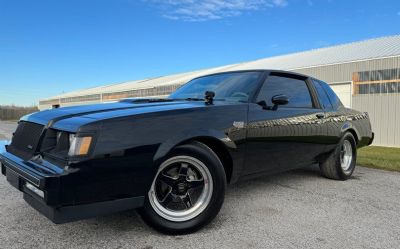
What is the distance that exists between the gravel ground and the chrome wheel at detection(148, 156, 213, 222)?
21 cm

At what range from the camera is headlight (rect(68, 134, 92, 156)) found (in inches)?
105

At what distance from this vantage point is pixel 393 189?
5031 millimetres

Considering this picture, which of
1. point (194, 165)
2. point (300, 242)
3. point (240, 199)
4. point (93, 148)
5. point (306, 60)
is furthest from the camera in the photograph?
point (306, 60)

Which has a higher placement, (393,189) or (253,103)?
(253,103)

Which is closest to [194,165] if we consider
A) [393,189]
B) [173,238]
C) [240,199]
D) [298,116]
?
[173,238]

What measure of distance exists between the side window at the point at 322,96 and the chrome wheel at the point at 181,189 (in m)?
2.70

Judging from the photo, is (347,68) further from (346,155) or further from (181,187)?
(181,187)

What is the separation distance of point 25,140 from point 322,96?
3.97 metres

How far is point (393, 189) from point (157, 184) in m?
3.63

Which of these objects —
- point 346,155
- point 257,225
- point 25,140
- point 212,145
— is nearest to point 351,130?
point 346,155

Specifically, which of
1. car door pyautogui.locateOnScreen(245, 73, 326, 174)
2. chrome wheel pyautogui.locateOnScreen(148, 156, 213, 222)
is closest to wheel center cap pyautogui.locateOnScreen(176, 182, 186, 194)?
chrome wheel pyautogui.locateOnScreen(148, 156, 213, 222)

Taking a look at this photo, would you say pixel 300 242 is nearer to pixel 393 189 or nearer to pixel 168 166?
pixel 168 166

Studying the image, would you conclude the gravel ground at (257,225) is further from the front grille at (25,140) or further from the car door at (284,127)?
the front grille at (25,140)

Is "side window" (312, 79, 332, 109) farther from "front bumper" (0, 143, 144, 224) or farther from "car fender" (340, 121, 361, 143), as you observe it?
"front bumper" (0, 143, 144, 224)
